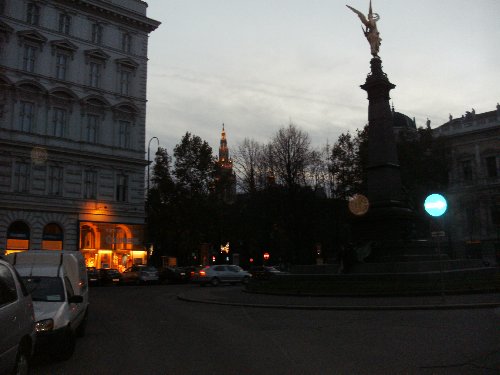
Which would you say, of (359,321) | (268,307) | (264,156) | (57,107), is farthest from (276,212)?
(359,321)

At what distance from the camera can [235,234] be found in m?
60.3

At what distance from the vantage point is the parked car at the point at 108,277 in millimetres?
42250

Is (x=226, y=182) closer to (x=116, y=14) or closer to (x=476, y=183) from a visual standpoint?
(x=116, y=14)

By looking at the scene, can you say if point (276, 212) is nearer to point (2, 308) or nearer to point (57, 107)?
point (57, 107)

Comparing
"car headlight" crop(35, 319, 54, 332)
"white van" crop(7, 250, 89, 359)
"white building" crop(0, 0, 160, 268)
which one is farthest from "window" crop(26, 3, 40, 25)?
"car headlight" crop(35, 319, 54, 332)

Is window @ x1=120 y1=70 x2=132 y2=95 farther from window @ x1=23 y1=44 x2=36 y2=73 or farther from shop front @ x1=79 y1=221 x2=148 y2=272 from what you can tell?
shop front @ x1=79 y1=221 x2=148 y2=272

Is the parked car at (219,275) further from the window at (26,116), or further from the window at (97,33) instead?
the window at (97,33)

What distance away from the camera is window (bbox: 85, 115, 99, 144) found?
46.5m

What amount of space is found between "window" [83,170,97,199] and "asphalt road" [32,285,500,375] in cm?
3024

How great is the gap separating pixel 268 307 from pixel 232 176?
39062 mm

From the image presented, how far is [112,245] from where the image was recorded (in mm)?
47281

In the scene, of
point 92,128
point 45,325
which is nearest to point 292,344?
point 45,325

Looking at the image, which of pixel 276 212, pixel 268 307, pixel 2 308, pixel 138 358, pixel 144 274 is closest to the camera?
pixel 2 308

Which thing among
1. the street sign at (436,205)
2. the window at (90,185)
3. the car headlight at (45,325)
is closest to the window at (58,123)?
the window at (90,185)
